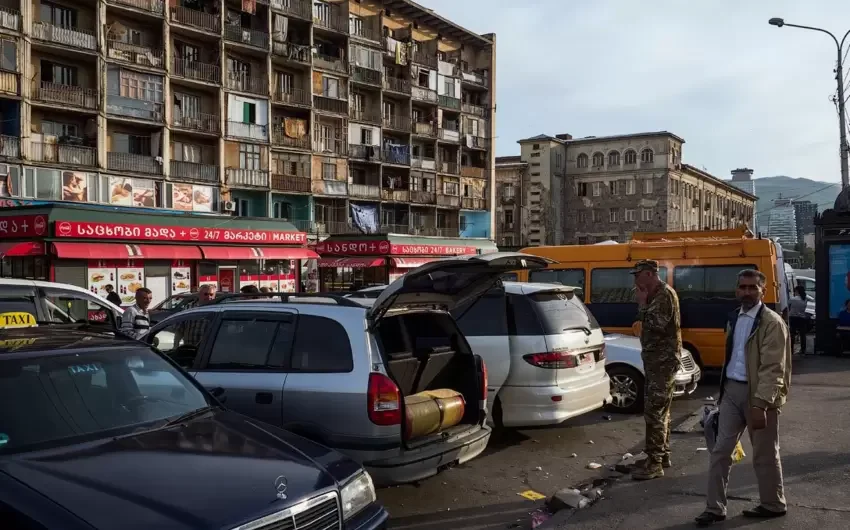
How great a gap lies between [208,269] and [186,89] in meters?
11.5

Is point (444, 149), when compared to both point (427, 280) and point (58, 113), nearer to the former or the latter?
point (58, 113)

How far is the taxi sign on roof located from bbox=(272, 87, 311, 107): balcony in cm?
3578

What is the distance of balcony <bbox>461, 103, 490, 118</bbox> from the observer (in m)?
57.7

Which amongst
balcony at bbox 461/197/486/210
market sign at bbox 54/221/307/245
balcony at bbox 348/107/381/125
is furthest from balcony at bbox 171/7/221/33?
balcony at bbox 461/197/486/210

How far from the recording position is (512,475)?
670 centimetres

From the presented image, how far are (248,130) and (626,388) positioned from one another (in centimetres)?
3480

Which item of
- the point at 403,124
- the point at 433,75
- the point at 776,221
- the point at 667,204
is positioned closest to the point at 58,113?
the point at 403,124

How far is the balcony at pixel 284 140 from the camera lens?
139 ft

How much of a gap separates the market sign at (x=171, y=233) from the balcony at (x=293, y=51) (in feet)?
40.2

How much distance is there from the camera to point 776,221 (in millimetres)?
98188

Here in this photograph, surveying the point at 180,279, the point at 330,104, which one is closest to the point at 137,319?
the point at 180,279

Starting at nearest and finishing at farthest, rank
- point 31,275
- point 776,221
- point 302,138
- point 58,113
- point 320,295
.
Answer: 1. point 320,295
2. point 31,275
3. point 58,113
4. point 302,138
5. point 776,221

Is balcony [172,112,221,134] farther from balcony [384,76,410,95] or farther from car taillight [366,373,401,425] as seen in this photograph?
car taillight [366,373,401,425]

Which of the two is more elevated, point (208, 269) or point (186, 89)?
point (186, 89)
